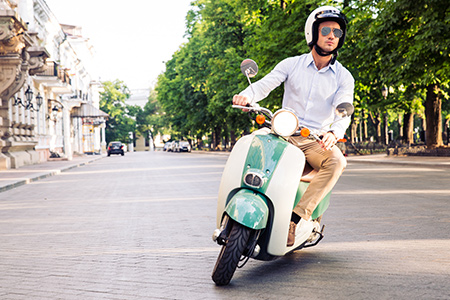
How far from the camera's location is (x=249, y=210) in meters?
4.29

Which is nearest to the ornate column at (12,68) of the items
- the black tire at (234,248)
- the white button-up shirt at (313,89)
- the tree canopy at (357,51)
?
the tree canopy at (357,51)

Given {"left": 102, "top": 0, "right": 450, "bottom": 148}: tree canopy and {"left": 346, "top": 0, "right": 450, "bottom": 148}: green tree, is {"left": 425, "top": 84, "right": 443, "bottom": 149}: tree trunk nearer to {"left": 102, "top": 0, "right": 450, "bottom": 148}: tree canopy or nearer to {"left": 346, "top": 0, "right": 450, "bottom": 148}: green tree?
{"left": 102, "top": 0, "right": 450, "bottom": 148}: tree canopy

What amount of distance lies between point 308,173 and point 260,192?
704mm

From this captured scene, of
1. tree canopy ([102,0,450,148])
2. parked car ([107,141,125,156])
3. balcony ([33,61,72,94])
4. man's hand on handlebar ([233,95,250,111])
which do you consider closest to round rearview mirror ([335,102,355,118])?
man's hand on handlebar ([233,95,250,111])

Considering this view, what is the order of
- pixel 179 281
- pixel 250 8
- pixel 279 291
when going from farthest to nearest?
pixel 250 8 → pixel 179 281 → pixel 279 291

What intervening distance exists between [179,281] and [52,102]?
135ft

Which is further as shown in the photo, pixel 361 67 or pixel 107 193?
pixel 361 67

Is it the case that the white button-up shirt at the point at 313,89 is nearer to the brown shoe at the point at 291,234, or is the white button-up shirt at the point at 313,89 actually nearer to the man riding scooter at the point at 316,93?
the man riding scooter at the point at 316,93

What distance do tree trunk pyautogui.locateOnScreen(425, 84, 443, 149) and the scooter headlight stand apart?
2492 cm

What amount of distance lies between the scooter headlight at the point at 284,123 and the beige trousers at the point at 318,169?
49cm

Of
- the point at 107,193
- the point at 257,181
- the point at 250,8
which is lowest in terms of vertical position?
the point at 107,193

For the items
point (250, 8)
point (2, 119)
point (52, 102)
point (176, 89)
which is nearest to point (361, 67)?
point (250, 8)

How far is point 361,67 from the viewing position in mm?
23500

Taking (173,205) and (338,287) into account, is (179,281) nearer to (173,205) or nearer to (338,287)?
(338,287)
